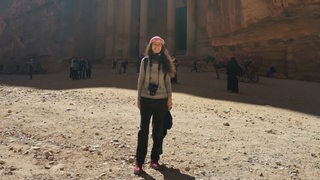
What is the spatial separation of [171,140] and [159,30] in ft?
106

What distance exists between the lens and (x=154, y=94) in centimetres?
550

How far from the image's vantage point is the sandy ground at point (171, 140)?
5633 mm

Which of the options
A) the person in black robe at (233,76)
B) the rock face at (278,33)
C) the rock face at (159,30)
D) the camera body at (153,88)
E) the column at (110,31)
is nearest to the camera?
the camera body at (153,88)

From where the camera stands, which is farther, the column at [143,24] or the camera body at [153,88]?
the column at [143,24]

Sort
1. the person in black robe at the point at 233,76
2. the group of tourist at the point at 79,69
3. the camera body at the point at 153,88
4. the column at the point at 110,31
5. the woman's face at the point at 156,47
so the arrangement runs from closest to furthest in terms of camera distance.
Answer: the camera body at the point at 153,88 → the woman's face at the point at 156,47 → the person in black robe at the point at 233,76 → the group of tourist at the point at 79,69 → the column at the point at 110,31

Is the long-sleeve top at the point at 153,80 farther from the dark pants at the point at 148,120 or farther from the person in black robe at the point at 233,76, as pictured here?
the person in black robe at the point at 233,76

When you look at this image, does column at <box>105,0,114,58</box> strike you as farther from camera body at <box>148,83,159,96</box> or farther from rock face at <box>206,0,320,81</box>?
camera body at <box>148,83,159,96</box>

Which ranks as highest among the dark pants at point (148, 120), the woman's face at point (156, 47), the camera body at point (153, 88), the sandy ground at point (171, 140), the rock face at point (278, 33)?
the rock face at point (278, 33)

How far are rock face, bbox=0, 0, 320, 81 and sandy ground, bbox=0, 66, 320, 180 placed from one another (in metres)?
10.2

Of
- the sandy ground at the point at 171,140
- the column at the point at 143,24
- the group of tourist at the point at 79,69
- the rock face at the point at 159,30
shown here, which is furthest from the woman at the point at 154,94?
the column at the point at 143,24

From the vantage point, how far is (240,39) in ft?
87.5

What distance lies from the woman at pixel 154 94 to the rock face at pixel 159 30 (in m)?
18.5

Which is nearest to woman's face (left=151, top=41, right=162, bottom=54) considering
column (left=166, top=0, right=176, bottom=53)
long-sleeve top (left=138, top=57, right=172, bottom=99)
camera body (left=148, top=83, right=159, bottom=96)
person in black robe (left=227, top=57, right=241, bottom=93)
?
long-sleeve top (left=138, top=57, right=172, bottom=99)

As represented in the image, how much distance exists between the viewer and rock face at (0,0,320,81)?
920 inches
